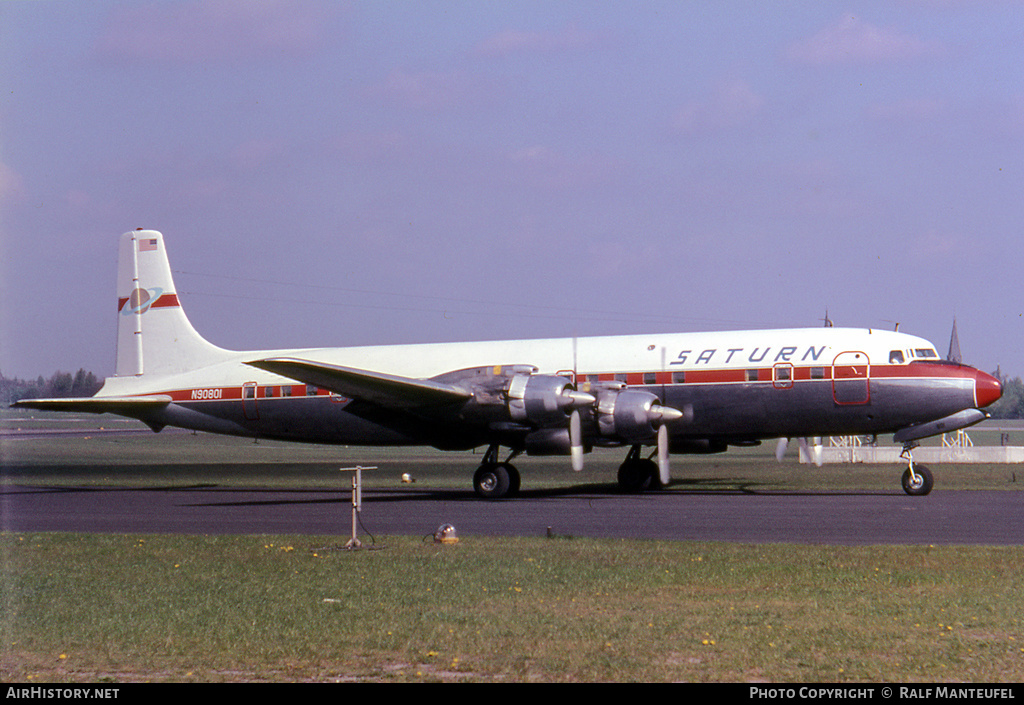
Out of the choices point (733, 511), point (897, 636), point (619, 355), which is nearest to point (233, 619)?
point (897, 636)

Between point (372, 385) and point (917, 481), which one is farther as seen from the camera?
point (372, 385)

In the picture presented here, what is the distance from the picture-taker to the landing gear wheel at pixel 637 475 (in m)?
28.5

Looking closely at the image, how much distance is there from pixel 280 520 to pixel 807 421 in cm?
1347

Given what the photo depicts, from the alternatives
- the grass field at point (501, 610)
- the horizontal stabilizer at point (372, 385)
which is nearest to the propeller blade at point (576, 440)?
the horizontal stabilizer at point (372, 385)

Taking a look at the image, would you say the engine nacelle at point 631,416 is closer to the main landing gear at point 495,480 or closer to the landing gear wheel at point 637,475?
the main landing gear at point 495,480

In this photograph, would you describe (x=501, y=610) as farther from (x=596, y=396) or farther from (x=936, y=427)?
(x=936, y=427)

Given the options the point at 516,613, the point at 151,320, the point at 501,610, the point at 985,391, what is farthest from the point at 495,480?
the point at 516,613

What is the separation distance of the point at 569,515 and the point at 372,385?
6.97 metres

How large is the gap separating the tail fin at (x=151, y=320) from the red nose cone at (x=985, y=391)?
21736mm

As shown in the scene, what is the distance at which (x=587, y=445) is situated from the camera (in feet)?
83.9

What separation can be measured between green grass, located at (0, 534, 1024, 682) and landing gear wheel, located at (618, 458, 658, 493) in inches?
540

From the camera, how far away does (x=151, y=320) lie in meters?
32.1
